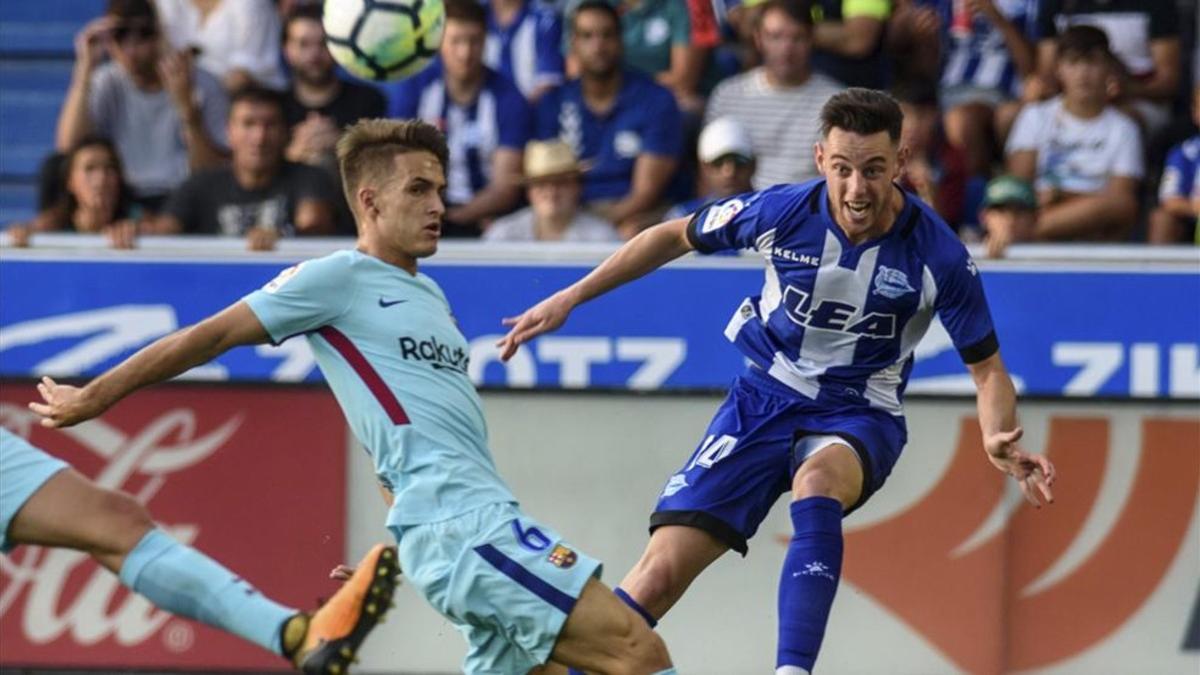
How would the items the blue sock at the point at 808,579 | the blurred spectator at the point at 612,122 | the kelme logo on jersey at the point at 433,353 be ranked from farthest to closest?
the blurred spectator at the point at 612,122
the blue sock at the point at 808,579
the kelme logo on jersey at the point at 433,353

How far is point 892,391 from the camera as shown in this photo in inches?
284

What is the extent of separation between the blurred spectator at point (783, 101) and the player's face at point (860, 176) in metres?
3.58

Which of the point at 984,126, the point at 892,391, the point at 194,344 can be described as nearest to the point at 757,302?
the point at 892,391

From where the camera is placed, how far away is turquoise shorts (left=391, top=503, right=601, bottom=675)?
600cm

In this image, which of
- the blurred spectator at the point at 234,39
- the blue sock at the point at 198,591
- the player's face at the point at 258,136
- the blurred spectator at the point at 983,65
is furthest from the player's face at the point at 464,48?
the blue sock at the point at 198,591

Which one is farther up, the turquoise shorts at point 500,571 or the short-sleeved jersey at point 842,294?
the short-sleeved jersey at point 842,294

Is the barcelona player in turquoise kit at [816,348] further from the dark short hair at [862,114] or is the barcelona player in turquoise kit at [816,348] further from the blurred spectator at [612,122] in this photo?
the blurred spectator at [612,122]

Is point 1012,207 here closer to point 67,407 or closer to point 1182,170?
point 1182,170

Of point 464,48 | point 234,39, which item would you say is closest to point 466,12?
point 464,48

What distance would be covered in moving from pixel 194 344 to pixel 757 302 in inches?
83.9

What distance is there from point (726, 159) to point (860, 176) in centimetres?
344

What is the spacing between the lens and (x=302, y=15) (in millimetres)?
11227

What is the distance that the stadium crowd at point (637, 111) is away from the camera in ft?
33.8

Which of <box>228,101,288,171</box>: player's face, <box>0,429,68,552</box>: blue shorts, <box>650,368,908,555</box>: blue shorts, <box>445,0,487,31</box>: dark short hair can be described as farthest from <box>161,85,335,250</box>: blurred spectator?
<box>0,429,68,552</box>: blue shorts
